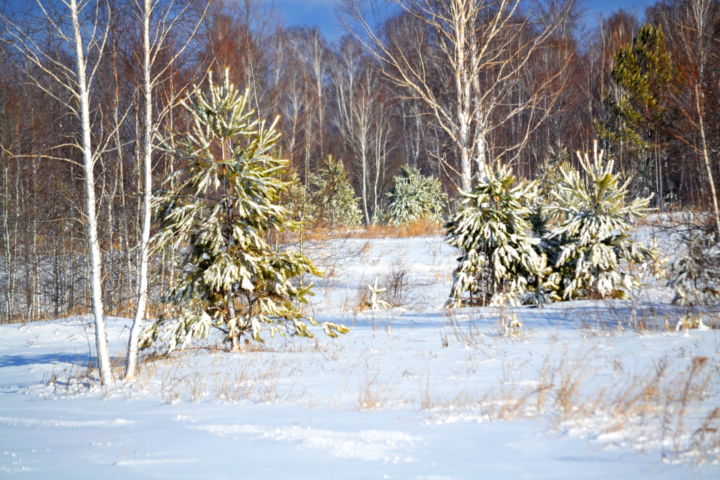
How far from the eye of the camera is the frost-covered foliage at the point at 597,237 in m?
9.86

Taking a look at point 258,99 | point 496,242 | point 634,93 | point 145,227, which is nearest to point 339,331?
point 145,227

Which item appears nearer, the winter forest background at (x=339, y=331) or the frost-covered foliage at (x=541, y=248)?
the winter forest background at (x=339, y=331)

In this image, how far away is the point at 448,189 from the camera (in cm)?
3925

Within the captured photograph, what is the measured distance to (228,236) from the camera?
753 cm

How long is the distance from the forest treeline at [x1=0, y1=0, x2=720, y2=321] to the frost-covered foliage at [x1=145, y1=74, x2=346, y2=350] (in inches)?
19.9

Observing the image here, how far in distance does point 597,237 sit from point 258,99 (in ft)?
39.8

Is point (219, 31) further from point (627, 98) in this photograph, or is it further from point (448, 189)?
point (448, 189)

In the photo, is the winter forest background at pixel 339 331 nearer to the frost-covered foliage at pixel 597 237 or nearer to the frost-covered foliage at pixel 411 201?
the frost-covered foliage at pixel 597 237

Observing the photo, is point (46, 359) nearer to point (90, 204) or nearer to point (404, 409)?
point (90, 204)

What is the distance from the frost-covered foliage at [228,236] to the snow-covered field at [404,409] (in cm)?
55

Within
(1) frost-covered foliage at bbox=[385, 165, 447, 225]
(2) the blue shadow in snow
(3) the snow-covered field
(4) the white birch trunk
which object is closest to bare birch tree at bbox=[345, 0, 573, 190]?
(3) the snow-covered field

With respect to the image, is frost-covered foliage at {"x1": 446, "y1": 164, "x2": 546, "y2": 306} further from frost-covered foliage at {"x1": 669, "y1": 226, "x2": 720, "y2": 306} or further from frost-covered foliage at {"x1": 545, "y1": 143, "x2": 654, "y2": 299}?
frost-covered foliage at {"x1": 669, "y1": 226, "x2": 720, "y2": 306}

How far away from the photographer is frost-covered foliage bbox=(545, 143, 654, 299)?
32.3 ft

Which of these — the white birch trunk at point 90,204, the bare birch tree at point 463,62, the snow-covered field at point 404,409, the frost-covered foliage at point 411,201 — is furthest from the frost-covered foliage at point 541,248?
the frost-covered foliage at point 411,201
